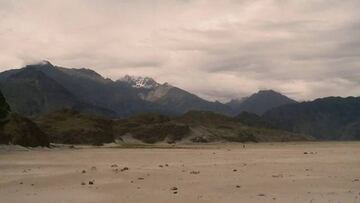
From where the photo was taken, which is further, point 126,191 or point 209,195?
point 126,191

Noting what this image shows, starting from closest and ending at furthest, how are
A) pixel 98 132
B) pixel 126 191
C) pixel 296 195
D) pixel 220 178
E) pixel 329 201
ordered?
pixel 329 201 < pixel 296 195 < pixel 126 191 < pixel 220 178 < pixel 98 132

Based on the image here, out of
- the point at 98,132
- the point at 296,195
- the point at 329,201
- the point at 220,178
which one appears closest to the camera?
the point at 329,201

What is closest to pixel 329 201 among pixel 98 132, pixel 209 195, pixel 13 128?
pixel 209 195

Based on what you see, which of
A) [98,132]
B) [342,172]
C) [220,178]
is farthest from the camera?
Result: [98,132]

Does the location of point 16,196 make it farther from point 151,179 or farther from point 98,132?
point 98,132

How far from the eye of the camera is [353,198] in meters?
20.2

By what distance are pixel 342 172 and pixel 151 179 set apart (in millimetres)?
12173

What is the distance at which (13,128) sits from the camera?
106m

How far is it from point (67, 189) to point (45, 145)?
90096 millimetres

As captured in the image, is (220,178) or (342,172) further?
(342,172)

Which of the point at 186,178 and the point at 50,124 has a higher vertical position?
the point at 50,124

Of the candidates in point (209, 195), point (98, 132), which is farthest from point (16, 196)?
point (98, 132)

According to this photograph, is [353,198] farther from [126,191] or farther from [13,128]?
[13,128]

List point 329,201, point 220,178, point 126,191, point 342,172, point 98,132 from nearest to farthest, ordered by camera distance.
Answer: point 329,201 → point 126,191 → point 220,178 → point 342,172 → point 98,132
